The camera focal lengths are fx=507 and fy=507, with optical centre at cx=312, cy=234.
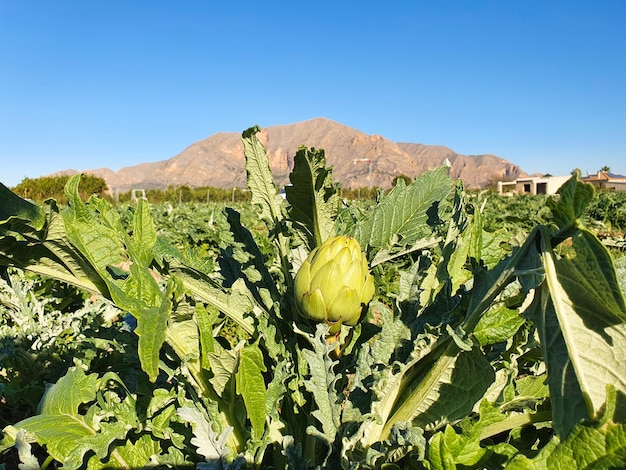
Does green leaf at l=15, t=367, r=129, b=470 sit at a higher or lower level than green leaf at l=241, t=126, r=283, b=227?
lower

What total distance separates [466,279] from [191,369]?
645mm

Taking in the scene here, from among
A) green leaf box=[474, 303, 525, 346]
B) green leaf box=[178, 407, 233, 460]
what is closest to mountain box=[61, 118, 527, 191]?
green leaf box=[474, 303, 525, 346]

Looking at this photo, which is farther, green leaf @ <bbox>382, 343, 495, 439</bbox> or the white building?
the white building

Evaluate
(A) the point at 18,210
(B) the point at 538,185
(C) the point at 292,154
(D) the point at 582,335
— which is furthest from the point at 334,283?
(C) the point at 292,154

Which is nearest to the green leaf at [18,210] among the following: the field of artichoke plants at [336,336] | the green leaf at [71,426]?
the field of artichoke plants at [336,336]

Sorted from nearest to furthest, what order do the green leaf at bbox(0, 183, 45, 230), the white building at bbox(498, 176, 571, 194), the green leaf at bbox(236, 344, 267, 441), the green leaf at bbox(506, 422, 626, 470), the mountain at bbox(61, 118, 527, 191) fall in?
the green leaf at bbox(506, 422, 626, 470) < the green leaf at bbox(0, 183, 45, 230) < the green leaf at bbox(236, 344, 267, 441) < the white building at bbox(498, 176, 571, 194) < the mountain at bbox(61, 118, 527, 191)

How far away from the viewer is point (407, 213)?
3.83ft

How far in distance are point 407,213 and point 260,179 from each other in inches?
13.6

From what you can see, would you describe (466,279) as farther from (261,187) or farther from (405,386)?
(261,187)

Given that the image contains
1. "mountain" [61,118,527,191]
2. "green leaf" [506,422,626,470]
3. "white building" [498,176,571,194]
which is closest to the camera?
"green leaf" [506,422,626,470]

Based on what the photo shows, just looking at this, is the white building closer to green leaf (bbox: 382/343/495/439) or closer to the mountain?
the mountain

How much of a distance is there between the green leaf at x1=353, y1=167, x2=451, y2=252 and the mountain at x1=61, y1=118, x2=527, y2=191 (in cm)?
10929

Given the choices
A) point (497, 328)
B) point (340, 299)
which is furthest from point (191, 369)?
point (497, 328)

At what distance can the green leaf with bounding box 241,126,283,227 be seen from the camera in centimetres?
107
